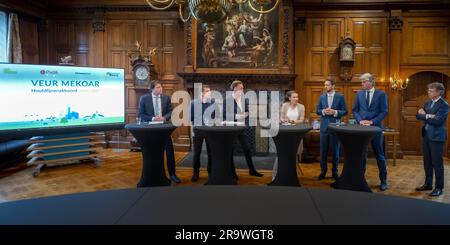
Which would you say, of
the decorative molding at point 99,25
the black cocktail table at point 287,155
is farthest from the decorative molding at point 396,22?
the decorative molding at point 99,25

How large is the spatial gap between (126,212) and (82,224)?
0.16m

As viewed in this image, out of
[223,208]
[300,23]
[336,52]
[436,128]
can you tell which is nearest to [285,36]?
[300,23]

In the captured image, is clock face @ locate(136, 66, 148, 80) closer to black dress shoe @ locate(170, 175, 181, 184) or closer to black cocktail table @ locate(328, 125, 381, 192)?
black dress shoe @ locate(170, 175, 181, 184)

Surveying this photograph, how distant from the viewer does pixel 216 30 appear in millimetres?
6938

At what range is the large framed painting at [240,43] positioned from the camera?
6832mm

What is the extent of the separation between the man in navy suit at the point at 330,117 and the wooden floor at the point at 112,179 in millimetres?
242

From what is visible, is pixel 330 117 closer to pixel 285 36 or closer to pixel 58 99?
pixel 285 36

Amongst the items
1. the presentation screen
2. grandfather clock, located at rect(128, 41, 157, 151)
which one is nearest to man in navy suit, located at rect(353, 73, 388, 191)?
the presentation screen

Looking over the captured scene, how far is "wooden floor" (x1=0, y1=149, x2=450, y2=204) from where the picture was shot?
4.32 meters

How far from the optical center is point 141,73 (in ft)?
23.6

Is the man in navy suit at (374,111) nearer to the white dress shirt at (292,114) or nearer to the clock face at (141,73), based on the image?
the white dress shirt at (292,114)

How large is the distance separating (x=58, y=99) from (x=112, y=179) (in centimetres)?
162

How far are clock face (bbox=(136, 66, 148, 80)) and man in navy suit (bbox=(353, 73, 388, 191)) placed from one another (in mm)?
4369
